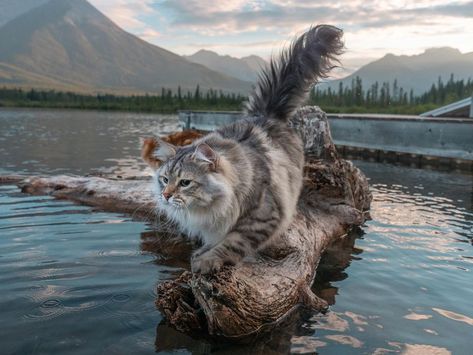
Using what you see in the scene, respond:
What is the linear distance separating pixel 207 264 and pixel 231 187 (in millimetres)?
833

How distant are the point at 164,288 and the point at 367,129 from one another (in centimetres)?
1827

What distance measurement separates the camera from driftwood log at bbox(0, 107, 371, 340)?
5.07 meters

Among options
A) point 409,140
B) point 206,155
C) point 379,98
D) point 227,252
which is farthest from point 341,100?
point 206,155

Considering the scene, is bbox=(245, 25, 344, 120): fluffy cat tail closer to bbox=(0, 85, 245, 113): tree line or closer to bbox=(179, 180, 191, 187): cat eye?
bbox=(179, 180, 191, 187): cat eye

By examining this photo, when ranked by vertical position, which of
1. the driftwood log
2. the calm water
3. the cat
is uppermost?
the cat

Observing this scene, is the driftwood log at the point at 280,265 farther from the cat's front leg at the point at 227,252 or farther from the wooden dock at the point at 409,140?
the wooden dock at the point at 409,140

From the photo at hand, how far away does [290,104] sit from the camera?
7.23 meters

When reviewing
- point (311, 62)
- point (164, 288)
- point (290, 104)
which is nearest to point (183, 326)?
point (164, 288)

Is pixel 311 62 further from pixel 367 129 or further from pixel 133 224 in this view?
pixel 367 129

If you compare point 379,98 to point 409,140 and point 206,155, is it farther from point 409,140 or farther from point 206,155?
point 206,155

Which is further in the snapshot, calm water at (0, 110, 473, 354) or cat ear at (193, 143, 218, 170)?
calm water at (0, 110, 473, 354)

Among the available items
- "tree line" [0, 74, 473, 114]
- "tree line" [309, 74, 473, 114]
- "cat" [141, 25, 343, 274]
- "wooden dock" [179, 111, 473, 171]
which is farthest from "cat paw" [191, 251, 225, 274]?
"tree line" [309, 74, 473, 114]

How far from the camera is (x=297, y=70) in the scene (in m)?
A: 7.24

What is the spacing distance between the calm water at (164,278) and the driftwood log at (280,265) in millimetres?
217
